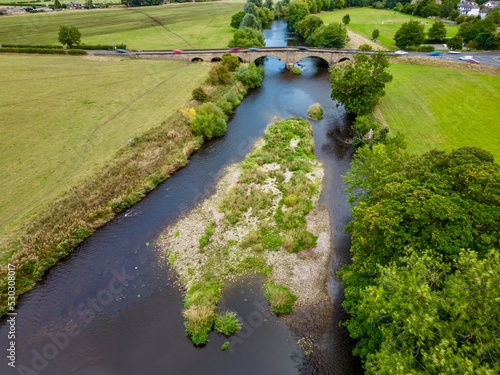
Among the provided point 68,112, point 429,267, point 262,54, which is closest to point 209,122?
point 68,112

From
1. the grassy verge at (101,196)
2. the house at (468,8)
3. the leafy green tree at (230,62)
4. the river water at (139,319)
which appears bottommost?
the river water at (139,319)

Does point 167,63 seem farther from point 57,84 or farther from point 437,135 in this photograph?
point 437,135

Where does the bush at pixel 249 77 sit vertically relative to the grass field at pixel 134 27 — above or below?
below

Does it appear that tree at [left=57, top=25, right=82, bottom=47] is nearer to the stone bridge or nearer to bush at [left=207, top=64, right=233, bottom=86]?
the stone bridge

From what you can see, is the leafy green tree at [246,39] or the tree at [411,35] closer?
the leafy green tree at [246,39]

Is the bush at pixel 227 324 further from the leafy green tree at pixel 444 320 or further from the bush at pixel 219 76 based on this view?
the bush at pixel 219 76

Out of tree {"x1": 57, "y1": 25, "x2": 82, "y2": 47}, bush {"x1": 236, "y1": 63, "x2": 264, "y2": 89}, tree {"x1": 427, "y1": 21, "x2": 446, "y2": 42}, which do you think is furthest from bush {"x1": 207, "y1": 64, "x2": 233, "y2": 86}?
tree {"x1": 427, "y1": 21, "x2": 446, "y2": 42}

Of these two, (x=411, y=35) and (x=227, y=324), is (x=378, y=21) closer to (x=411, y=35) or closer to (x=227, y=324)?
(x=411, y=35)

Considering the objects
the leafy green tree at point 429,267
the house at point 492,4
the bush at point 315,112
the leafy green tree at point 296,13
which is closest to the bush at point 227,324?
the leafy green tree at point 429,267
